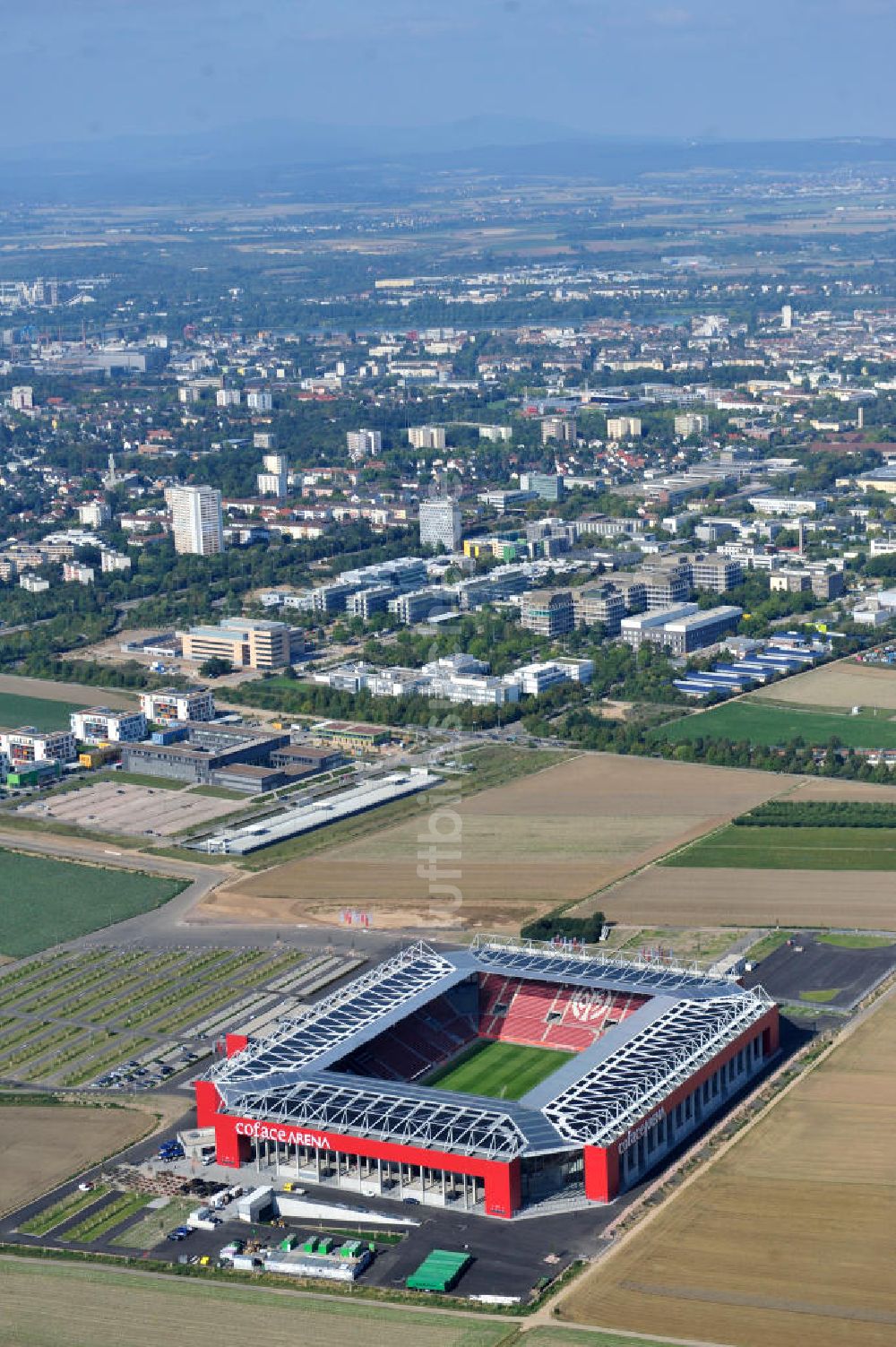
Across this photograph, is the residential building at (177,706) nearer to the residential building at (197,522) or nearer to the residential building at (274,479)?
the residential building at (197,522)

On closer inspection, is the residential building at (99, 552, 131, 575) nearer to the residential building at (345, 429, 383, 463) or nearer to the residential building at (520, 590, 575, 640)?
the residential building at (520, 590, 575, 640)

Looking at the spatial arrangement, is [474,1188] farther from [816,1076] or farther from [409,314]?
[409,314]

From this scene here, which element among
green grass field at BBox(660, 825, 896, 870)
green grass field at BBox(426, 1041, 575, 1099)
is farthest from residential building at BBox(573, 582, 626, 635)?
green grass field at BBox(426, 1041, 575, 1099)

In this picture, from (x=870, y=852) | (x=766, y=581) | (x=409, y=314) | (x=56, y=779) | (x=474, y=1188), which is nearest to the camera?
(x=474, y=1188)

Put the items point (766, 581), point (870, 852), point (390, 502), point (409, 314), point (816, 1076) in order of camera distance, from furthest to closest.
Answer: point (409, 314)
point (390, 502)
point (766, 581)
point (870, 852)
point (816, 1076)

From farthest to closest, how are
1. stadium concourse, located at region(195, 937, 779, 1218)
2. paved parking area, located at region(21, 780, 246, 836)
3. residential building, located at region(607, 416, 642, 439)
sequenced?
1. residential building, located at region(607, 416, 642, 439)
2. paved parking area, located at region(21, 780, 246, 836)
3. stadium concourse, located at region(195, 937, 779, 1218)

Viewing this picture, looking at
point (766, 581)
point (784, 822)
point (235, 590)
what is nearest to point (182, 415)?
point (235, 590)
